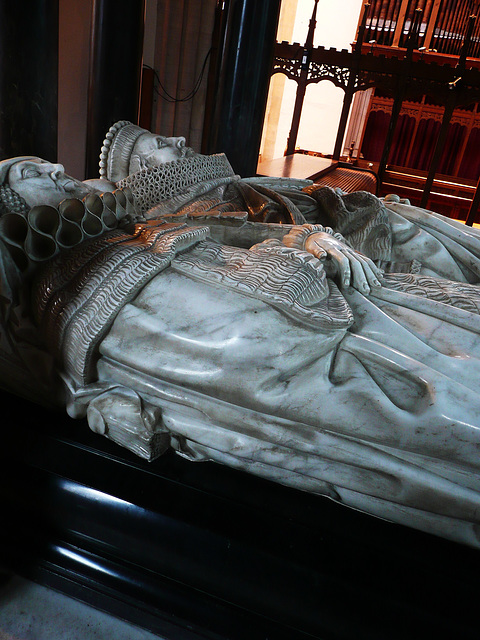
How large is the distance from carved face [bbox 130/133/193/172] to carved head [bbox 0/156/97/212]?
0.59 meters

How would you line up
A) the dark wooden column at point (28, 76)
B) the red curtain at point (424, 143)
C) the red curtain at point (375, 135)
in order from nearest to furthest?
the dark wooden column at point (28, 76), the red curtain at point (424, 143), the red curtain at point (375, 135)

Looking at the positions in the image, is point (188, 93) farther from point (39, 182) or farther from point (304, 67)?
point (39, 182)

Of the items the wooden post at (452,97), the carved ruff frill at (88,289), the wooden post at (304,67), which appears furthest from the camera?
the wooden post at (304,67)

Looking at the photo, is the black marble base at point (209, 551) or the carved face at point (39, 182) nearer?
the black marble base at point (209, 551)

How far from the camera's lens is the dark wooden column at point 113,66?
10.6 feet

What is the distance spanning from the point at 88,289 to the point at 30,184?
0.41 metres

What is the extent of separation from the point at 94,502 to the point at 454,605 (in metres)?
0.92

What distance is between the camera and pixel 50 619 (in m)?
1.33

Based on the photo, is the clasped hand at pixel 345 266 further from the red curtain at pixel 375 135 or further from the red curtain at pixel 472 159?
the red curtain at pixel 472 159

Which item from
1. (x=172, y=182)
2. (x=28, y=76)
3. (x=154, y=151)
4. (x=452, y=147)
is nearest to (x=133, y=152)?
(x=154, y=151)

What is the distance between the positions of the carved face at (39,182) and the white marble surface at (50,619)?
1.07 meters

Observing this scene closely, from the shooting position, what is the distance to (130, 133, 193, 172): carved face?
6.88 ft

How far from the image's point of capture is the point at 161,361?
4.27 feet

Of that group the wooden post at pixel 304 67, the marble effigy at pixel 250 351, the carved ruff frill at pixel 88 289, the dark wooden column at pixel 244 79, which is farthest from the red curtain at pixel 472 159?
the carved ruff frill at pixel 88 289
